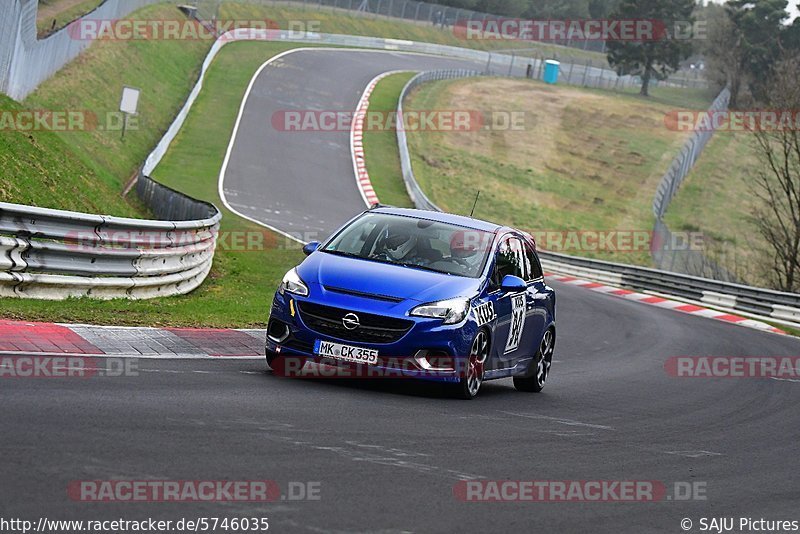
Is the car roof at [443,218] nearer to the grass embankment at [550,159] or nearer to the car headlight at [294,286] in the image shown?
the car headlight at [294,286]

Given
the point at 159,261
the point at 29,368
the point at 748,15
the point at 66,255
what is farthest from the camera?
the point at 748,15

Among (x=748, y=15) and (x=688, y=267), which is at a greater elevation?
(x=748, y=15)

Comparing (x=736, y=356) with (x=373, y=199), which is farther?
(x=373, y=199)

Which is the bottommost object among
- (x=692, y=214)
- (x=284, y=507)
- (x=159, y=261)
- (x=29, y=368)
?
(x=692, y=214)

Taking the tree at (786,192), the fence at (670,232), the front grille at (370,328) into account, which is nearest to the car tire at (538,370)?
the front grille at (370,328)

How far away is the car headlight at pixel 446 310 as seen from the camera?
1087 cm

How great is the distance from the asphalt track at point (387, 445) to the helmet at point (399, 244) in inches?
A: 48.5

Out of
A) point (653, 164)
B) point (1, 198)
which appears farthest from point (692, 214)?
point (1, 198)

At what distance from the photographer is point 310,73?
67.4 metres

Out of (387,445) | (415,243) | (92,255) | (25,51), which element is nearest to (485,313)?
(415,243)

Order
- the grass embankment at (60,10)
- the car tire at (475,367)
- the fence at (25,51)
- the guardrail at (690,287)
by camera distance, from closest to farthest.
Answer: the car tire at (475,367)
the fence at (25,51)
the guardrail at (690,287)
the grass embankment at (60,10)

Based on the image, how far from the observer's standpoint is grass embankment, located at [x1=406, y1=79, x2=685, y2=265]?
54.0 meters

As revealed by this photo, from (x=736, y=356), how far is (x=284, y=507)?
16.3 meters

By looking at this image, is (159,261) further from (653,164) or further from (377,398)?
(653,164)
